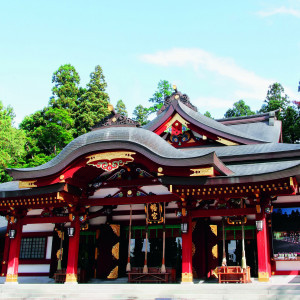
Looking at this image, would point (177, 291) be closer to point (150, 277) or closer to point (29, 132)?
point (150, 277)

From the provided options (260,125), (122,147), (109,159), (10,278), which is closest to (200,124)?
(122,147)

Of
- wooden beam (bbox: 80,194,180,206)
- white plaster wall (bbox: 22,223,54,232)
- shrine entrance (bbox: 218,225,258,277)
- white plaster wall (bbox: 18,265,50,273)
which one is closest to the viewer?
wooden beam (bbox: 80,194,180,206)

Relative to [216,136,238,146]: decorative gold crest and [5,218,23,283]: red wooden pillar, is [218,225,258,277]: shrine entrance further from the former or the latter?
[5,218,23,283]: red wooden pillar

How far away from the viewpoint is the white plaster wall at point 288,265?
14.2 meters

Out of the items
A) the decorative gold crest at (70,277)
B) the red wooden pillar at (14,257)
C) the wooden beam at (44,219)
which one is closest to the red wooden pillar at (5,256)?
the red wooden pillar at (14,257)

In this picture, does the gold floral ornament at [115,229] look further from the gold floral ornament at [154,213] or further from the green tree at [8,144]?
the green tree at [8,144]

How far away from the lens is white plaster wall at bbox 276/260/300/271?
560 inches

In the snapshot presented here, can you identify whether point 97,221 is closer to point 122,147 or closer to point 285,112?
point 122,147

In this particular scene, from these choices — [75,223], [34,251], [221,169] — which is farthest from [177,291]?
[34,251]

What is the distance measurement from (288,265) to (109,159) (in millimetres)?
7746

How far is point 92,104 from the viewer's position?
4209 cm

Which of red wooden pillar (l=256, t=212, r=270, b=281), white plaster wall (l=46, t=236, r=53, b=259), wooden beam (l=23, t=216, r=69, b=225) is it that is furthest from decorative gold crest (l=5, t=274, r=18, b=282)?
red wooden pillar (l=256, t=212, r=270, b=281)

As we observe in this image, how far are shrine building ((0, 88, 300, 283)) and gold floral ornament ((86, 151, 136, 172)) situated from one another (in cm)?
4

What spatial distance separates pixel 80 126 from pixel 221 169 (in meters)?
30.3
